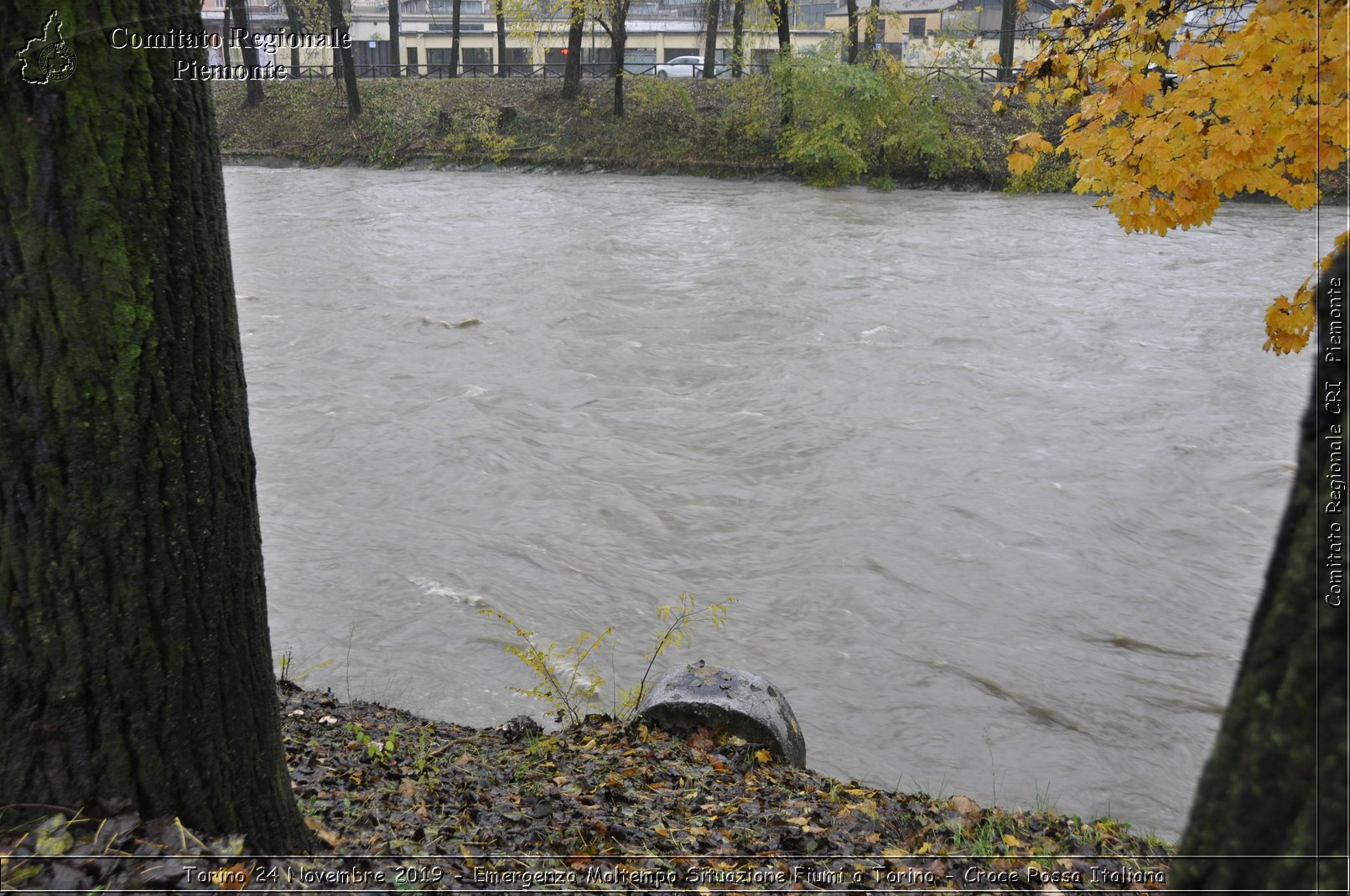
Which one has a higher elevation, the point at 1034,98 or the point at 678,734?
the point at 1034,98

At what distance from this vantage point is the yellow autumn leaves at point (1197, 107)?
452 centimetres

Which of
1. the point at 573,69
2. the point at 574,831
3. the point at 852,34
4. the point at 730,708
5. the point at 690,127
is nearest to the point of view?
the point at 574,831

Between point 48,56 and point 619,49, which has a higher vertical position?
point 619,49

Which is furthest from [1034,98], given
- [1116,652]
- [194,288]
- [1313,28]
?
[194,288]

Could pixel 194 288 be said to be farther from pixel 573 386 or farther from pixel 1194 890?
pixel 573 386

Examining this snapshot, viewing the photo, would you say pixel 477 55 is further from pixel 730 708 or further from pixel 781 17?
pixel 730 708

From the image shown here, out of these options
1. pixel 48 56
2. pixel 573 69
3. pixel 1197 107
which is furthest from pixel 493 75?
pixel 48 56

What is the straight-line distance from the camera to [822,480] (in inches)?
445

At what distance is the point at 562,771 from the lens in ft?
16.2

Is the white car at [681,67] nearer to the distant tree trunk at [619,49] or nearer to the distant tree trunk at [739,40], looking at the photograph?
the distant tree trunk at [739,40]

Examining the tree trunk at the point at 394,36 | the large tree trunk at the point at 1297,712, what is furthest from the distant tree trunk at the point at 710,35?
the large tree trunk at the point at 1297,712

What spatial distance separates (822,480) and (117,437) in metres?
9.05

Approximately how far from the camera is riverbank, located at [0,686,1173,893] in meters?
2.89

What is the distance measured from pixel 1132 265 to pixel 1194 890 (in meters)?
21.6
